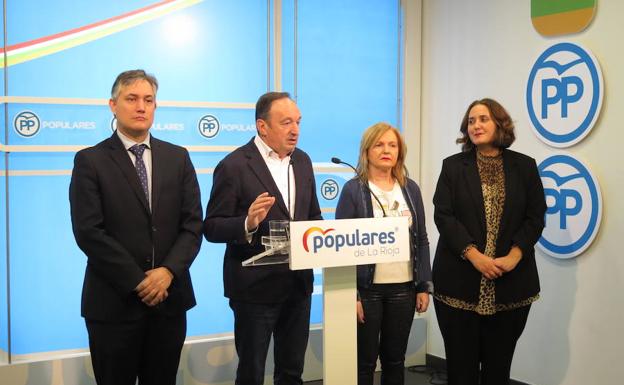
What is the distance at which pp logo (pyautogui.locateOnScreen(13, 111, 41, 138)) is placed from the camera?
11.6ft

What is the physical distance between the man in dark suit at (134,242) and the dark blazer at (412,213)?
29.5 inches

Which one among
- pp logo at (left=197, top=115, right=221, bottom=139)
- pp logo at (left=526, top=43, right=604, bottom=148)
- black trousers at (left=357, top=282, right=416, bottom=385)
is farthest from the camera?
pp logo at (left=197, top=115, right=221, bottom=139)

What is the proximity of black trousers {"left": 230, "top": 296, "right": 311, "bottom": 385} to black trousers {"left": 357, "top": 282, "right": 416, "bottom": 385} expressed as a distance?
0.30 m

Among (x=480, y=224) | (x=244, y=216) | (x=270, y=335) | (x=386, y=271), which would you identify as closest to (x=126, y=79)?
(x=244, y=216)

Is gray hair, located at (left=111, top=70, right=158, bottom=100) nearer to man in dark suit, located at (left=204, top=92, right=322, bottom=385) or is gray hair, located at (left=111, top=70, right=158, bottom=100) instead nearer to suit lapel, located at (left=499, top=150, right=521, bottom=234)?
man in dark suit, located at (left=204, top=92, right=322, bottom=385)

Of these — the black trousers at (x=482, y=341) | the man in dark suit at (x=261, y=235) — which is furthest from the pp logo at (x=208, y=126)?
the black trousers at (x=482, y=341)

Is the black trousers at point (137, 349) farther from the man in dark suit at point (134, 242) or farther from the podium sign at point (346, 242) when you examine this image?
the podium sign at point (346, 242)

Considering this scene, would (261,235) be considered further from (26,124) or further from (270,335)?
(26,124)

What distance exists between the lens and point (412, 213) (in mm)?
3020

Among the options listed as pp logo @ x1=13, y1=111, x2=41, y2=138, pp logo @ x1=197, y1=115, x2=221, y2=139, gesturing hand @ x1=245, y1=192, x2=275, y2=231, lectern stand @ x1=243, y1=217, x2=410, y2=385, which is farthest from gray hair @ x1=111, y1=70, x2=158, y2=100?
pp logo @ x1=197, y1=115, x2=221, y2=139

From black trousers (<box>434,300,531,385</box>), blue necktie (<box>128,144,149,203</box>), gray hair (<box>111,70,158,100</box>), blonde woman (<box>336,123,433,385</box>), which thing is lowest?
black trousers (<box>434,300,531,385</box>)

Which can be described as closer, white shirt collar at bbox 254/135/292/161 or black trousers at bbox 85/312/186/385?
black trousers at bbox 85/312/186/385

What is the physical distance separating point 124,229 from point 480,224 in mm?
1630

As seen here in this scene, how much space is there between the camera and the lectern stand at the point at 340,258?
83.7 inches
